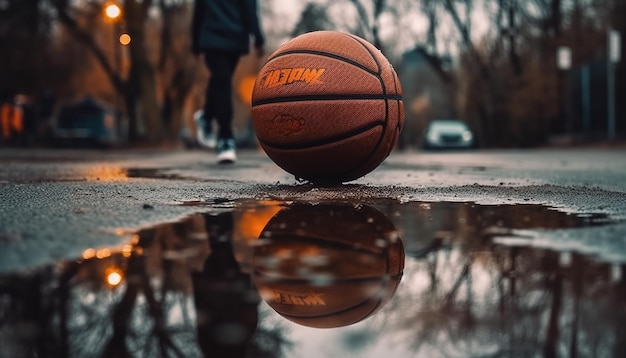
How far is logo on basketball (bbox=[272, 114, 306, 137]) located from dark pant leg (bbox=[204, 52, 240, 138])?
10.7 ft

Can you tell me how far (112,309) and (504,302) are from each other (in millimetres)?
935

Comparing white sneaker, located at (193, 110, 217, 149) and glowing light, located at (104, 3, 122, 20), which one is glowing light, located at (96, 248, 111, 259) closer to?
white sneaker, located at (193, 110, 217, 149)

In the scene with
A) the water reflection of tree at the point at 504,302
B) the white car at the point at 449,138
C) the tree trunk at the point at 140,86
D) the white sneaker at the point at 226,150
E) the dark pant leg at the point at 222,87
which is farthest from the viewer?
the white car at the point at 449,138

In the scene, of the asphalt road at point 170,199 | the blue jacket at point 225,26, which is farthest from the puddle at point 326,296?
the blue jacket at point 225,26

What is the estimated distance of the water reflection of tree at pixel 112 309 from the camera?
1.49m

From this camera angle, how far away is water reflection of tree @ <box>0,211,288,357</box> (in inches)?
58.8

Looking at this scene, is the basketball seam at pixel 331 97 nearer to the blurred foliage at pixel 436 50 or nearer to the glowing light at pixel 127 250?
the glowing light at pixel 127 250

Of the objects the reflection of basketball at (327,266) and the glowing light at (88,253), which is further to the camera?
the glowing light at (88,253)

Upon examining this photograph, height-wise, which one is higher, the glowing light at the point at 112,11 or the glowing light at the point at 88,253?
the glowing light at the point at 112,11

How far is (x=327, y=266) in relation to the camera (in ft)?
7.11

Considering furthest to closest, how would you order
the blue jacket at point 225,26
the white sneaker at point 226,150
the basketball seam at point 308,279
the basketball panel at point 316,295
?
the white sneaker at point 226,150 → the blue jacket at point 225,26 → the basketball seam at point 308,279 → the basketball panel at point 316,295

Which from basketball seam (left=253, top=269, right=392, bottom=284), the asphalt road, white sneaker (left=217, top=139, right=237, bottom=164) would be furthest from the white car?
basketball seam (left=253, top=269, right=392, bottom=284)

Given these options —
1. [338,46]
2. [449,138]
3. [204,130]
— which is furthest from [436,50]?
[338,46]

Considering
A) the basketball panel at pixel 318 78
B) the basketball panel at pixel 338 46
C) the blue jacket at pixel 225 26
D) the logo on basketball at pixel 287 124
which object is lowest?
the logo on basketball at pixel 287 124
